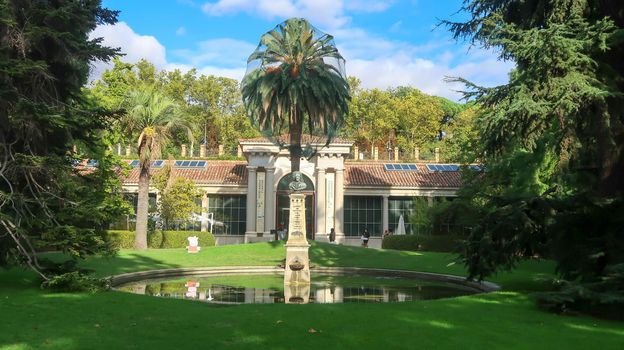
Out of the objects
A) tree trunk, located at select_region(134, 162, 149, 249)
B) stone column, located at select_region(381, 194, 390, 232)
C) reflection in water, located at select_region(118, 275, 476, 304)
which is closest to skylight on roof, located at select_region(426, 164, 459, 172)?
stone column, located at select_region(381, 194, 390, 232)

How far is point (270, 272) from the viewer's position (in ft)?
69.8

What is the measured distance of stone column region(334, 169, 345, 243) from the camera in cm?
3856

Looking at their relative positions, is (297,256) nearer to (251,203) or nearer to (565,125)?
(565,125)

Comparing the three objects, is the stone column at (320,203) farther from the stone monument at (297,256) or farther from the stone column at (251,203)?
the stone monument at (297,256)

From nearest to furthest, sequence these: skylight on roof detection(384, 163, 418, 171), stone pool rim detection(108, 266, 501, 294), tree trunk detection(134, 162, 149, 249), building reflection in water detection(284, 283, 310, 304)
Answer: building reflection in water detection(284, 283, 310, 304)
stone pool rim detection(108, 266, 501, 294)
tree trunk detection(134, 162, 149, 249)
skylight on roof detection(384, 163, 418, 171)

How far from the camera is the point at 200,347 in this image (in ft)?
23.7

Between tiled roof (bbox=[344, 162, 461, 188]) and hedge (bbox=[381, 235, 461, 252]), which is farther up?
tiled roof (bbox=[344, 162, 461, 188])

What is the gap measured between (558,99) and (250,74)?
15837 millimetres

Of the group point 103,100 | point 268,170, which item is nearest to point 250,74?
point 103,100

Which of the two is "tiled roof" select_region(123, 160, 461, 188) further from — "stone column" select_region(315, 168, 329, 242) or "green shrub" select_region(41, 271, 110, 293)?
"green shrub" select_region(41, 271, 110, 293)

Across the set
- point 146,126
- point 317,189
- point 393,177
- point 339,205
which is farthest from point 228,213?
point 393,177

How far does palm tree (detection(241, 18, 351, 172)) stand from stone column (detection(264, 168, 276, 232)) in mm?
14213

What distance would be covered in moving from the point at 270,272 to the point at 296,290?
19.0ft

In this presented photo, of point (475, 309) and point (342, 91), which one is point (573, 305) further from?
point (342, 91)
